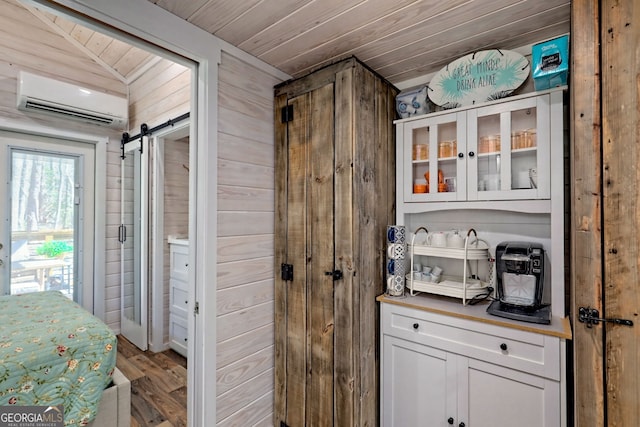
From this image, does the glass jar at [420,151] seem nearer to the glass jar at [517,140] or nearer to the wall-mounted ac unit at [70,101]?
the glass jar at [517,140]

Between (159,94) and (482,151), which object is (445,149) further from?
(159,94)

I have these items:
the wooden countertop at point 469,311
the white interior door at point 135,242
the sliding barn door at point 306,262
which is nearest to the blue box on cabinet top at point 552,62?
the sliding barn door at point 306,262

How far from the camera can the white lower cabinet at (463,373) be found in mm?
1291

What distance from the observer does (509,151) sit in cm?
159

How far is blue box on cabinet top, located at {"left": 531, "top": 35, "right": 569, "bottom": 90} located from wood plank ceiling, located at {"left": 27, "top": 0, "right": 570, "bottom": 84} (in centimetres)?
13

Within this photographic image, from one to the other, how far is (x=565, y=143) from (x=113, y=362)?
282 centimetres

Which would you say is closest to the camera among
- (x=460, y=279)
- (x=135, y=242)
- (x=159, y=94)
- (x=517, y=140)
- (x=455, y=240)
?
(x=517, y=140)

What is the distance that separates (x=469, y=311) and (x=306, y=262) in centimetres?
92

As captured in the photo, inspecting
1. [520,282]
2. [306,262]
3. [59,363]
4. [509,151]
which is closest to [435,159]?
[509,151]

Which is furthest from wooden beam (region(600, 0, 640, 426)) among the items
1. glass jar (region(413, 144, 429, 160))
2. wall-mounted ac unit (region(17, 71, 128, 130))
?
wall-mounted ac unit (region(17, 71, 128, 130))

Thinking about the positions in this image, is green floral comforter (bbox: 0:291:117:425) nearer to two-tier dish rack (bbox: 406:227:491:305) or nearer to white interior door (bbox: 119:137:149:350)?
white interior door (bbox: 119:137:149:350)

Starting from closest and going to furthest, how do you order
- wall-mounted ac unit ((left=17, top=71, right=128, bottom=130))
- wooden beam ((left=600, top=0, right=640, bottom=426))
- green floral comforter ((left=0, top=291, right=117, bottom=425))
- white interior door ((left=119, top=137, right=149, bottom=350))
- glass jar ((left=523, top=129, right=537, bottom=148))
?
wooden beam ((left=600, top=0, right=640, bottom=426))
green floral comforter ((left=0, top=291, right=117, bottom=425))
glass jar ((left=523, top=129, right=537, bottom=148))
wall-mounted ac unit ((left=17, top=71, right=128, bottom=130))
white interior door ((left=119, top=137, right=149, bottom=350))

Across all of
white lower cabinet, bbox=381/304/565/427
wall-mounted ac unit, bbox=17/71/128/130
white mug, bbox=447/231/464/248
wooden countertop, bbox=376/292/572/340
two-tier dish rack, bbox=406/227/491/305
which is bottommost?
white lower cabinet, bbox=381/304/565/427

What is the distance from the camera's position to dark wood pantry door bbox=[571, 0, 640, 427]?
1.03 meters
